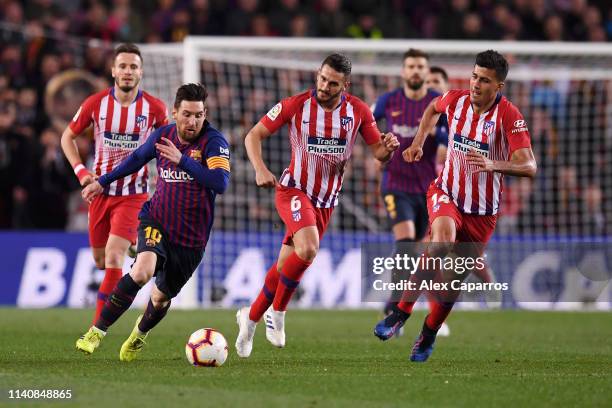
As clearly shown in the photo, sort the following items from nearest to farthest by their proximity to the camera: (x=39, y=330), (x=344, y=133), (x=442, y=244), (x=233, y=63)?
(x=442, y=244) < (x=344, y=133) < (x=39, y=330) < (x=233, y=63)

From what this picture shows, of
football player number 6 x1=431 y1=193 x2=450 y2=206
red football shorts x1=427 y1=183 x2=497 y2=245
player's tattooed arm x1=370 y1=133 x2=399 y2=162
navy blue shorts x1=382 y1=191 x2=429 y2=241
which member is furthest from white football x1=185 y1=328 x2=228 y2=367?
navy blue shorts x1=382 y1=191 x2=429 y2=241

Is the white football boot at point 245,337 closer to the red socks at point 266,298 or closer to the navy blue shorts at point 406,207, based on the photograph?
the red socks at point 266,298

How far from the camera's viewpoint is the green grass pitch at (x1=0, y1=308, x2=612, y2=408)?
6.70 meters

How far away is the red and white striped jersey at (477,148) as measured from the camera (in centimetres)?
891

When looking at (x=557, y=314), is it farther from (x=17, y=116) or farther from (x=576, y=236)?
(x=17, y=116)

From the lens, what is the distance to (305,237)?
9023 millimetres

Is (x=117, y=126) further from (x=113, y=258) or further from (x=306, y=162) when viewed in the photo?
(x=306, y=162)

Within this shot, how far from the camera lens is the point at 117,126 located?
1029 cm

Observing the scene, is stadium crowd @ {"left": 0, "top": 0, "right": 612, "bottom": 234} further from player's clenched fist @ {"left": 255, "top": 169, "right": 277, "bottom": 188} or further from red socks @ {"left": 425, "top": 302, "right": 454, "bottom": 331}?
red socks @ {"left": 425, "top": 302, "right": 454, "bottom": 331}

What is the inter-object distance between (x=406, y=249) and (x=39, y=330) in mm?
3805

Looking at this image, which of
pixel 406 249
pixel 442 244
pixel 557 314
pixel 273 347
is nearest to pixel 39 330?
pixel 273 347

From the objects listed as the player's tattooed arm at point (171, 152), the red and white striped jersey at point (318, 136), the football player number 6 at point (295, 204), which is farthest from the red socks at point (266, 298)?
the player's tattooed arm at point (171, 152)

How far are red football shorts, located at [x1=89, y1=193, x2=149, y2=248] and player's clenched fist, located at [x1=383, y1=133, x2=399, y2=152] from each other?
241 centimetres

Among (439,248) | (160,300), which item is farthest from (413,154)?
(160,300)
